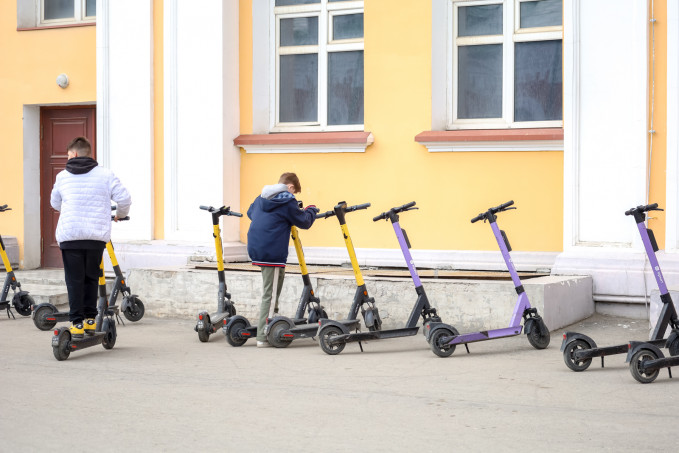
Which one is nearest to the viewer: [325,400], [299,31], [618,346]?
[325,400]

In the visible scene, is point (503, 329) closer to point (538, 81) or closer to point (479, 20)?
point (538, 81)

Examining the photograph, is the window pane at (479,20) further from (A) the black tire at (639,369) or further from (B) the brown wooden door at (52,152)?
(B) the brown wooden door at (52,152)

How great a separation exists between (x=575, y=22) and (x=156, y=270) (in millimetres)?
4924

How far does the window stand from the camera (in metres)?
11.6

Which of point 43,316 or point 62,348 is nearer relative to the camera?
point 62,348

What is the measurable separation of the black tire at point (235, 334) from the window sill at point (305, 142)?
3.37 metres

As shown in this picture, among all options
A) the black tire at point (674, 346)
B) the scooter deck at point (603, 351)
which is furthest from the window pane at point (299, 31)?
the black tire at point (674, 346)

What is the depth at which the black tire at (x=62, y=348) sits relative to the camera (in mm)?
7605

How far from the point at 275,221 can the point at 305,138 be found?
3332mm

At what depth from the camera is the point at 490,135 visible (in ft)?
34.5

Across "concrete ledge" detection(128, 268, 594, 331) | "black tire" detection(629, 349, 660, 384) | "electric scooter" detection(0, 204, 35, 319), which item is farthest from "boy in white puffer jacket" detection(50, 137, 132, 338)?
"black tire" detection(629, 349, 660, 384)

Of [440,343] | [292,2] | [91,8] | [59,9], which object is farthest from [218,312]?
[59,9]

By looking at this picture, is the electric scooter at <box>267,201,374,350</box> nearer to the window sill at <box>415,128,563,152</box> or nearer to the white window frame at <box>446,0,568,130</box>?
the window sill at <box>415,128,563,152</box>

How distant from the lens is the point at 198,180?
1185 cm
